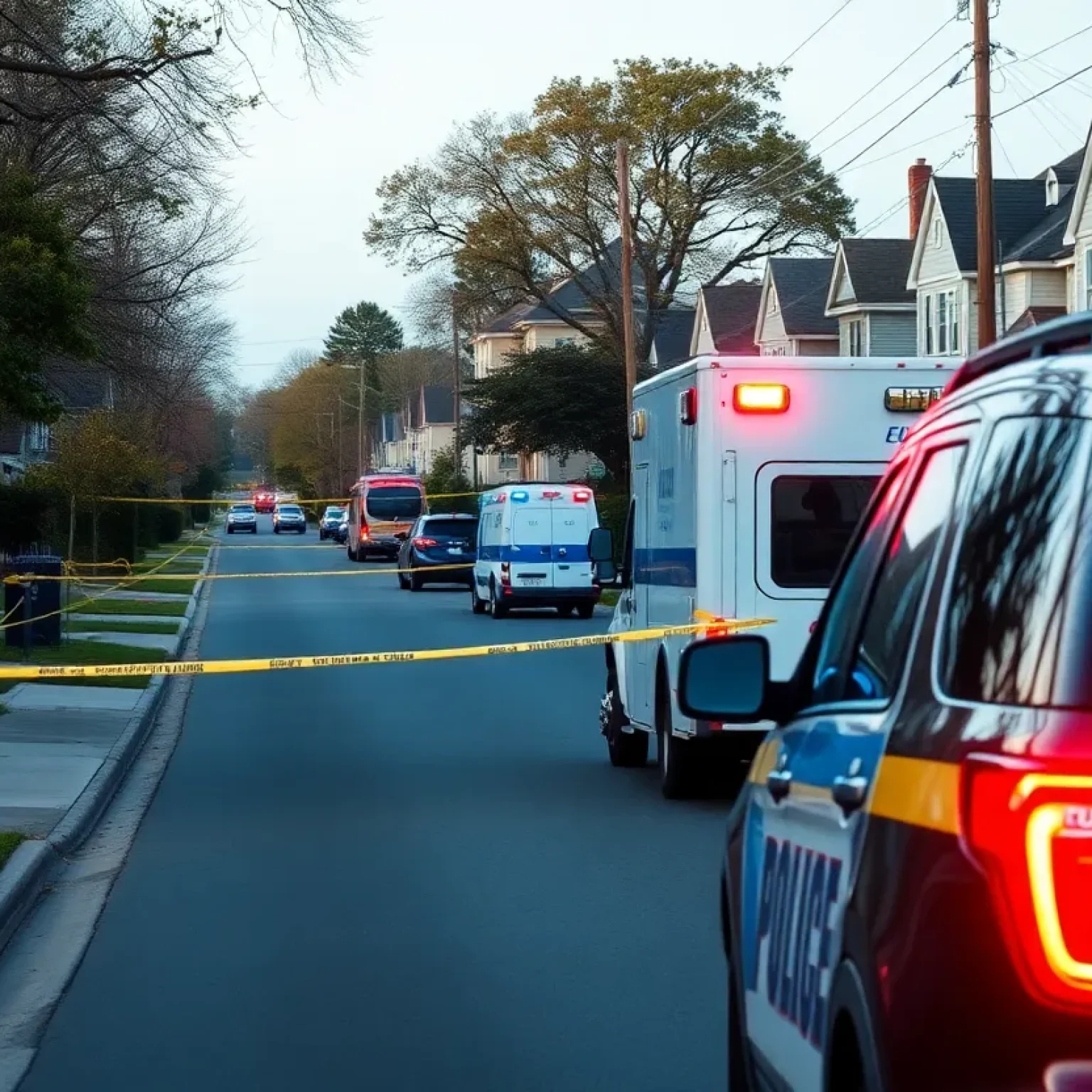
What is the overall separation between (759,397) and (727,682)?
7.22 meters

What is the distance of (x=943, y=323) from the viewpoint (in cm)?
5381

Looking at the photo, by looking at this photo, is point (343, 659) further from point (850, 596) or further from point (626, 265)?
point (626, 265)

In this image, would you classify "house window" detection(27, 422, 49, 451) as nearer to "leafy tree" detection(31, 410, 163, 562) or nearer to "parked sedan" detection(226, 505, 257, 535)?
"parked sedan" detection(226, 505, 257, 535)

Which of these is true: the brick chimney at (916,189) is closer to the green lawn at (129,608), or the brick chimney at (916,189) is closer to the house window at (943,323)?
the house window at (943,323)

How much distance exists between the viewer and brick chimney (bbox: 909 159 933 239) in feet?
213

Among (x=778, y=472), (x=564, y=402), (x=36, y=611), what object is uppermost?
(x=564, y=402)

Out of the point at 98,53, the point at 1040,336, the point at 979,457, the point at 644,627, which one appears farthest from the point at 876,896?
the point at 98,53

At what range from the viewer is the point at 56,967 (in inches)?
326

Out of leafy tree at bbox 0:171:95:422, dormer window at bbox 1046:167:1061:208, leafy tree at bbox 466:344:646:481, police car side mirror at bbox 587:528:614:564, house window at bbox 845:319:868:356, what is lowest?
police car side mirror at bbox 587:528:614:564

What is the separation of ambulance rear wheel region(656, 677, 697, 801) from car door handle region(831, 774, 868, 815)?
8.93m

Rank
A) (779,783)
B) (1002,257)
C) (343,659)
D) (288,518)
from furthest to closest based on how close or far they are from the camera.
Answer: (288,518) → (1002,257) → (343,659) → (779,783)

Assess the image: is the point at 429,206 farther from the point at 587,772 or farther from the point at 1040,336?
the point at 1040,336

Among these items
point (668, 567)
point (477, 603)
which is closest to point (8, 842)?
point (668, 567)

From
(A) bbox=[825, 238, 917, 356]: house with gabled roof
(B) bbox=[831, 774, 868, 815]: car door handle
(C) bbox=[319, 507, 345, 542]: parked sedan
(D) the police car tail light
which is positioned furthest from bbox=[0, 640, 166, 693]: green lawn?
(C) bbox=[319, 507, 345, 542]: parked sedan
